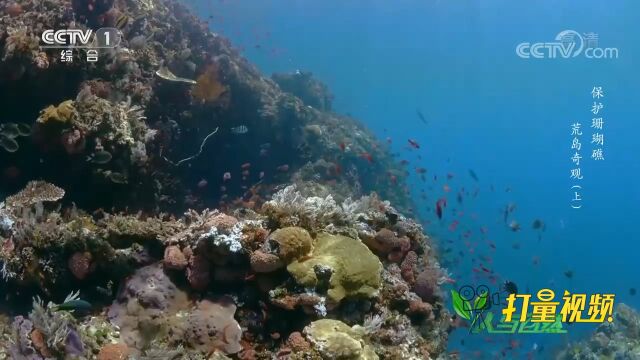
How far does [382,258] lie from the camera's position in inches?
289

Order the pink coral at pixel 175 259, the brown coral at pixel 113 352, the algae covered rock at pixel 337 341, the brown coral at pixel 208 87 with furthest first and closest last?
1. the brown coral at pixel 208 87
2. the pink coral at pixel 175 259
3. the brown coral at pixel 113 352
4. the algae covered rock at pixel 337 341

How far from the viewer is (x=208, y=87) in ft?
49.9

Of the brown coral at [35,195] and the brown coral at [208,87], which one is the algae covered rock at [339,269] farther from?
the brown coral at [208,87]

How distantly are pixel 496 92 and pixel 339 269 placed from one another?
145853 millimetres

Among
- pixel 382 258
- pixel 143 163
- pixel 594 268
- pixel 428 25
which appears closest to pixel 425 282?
pixel 382 258

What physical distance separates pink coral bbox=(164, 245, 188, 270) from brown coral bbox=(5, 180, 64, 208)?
2.61 m

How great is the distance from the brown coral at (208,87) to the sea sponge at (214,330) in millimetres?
9063

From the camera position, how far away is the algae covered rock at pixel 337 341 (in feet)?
16.3

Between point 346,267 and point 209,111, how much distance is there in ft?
34.8

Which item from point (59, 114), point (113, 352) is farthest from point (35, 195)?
point (113, 352)

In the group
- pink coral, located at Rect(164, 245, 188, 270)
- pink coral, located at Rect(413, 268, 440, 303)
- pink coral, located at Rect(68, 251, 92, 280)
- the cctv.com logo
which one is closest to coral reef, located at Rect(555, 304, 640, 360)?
the cctv.com logo

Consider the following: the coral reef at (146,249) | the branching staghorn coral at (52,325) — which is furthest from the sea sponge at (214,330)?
the branching staghorn coral at (52,325)

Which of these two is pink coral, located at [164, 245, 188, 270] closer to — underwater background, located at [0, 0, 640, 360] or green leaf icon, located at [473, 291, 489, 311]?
underwater background, located at [0, 0, 640, 360]

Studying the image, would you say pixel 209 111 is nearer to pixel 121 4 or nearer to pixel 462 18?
pixel 121 4
